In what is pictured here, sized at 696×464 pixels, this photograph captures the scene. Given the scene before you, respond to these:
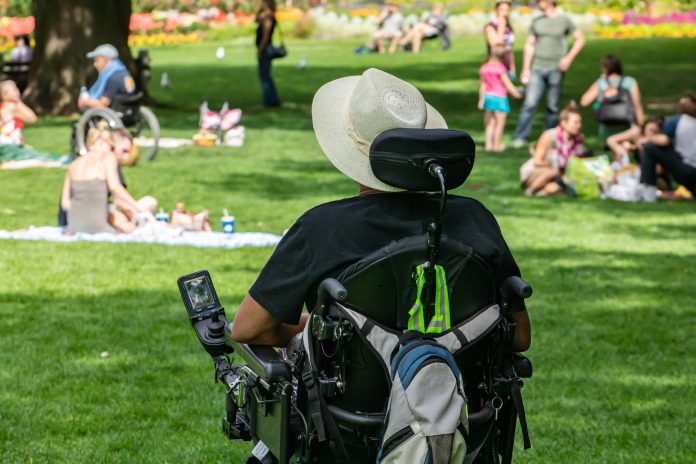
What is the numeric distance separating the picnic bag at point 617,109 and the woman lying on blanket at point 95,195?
6285mm

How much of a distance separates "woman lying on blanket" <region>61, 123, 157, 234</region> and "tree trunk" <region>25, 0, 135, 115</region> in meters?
11.1

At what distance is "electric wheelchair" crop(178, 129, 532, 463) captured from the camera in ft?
11.9

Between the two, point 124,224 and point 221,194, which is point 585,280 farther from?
point 221,194

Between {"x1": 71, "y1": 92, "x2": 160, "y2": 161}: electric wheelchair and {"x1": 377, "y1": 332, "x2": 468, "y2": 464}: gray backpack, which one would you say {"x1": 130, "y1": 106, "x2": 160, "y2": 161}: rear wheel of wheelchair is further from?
{"x1": 377, "y1": 332, "x2": 468, "y2": 464}: gray backpack

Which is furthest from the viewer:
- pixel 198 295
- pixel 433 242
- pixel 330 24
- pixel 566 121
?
pixel 330 24

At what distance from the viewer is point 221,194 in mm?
14305

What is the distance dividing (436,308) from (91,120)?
41.9 ft

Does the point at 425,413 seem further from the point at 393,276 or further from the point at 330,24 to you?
the point at 330,24

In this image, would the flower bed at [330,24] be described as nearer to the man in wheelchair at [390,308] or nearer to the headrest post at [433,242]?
the man in wheelchair at [390,308]

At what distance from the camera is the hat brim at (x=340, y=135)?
152 inches

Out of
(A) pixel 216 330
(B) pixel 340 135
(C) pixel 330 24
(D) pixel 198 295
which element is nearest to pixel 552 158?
(D) pixel 198 295

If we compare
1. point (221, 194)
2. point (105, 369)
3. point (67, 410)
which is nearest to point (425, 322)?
point (67, 410)

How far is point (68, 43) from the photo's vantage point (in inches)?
886

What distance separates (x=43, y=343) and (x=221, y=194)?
21.9 ft
